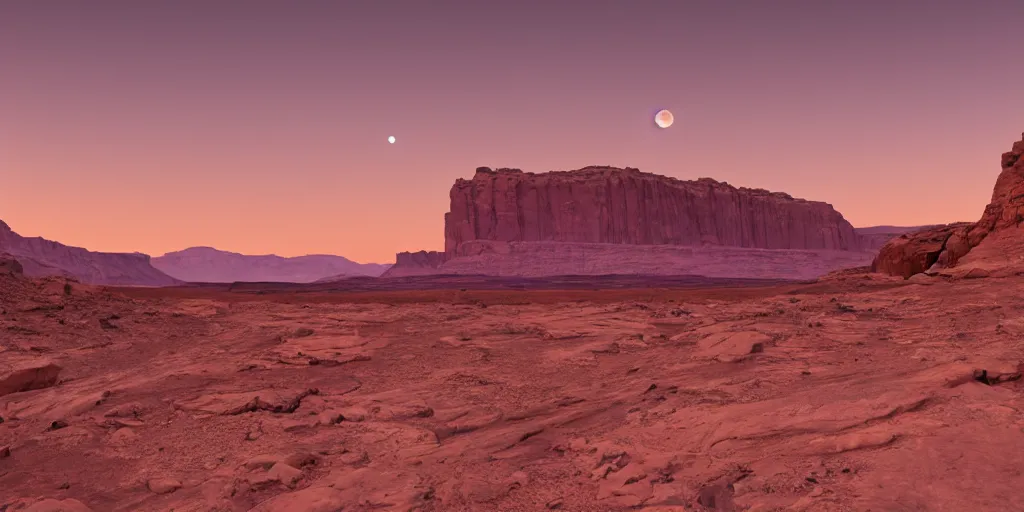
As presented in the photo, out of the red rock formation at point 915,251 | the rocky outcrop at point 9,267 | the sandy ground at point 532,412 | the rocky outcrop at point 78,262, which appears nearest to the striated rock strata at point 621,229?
the red rock formation at point 915,251

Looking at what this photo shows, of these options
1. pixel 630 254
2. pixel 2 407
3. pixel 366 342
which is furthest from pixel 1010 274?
pixel 630 254

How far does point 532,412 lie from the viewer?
7.96 metres

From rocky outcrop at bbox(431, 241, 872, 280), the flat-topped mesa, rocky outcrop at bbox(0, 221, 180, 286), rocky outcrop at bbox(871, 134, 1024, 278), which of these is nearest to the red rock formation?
rocky outcrop at bbox(871, 134, 1024, 278)

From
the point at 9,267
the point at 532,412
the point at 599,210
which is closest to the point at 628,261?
the point at 599,210

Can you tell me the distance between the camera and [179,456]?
22.3ft

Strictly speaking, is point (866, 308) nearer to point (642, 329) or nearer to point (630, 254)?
point (642, 329)

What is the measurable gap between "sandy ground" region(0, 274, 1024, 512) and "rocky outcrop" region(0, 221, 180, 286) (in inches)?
3820

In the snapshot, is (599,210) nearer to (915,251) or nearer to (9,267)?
(915,251)

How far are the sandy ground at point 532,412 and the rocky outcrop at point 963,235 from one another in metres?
5.15

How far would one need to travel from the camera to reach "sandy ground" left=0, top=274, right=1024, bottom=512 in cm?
477

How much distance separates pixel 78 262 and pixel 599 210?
103775mm

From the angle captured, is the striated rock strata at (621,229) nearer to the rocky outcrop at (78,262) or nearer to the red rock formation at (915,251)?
the red rock formation at (915,251)

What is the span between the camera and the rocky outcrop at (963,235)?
18.1 m

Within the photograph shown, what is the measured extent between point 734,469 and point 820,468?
668 mm
